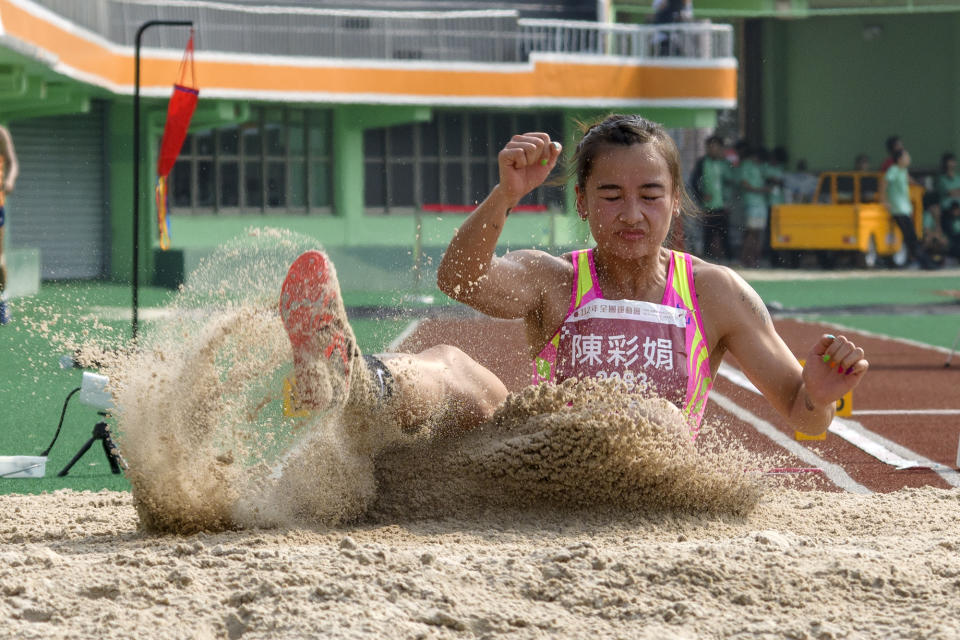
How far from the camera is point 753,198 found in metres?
24.0

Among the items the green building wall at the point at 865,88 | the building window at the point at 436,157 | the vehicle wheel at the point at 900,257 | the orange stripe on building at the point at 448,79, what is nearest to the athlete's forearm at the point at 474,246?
the orange stripe on building at the point at 448,79

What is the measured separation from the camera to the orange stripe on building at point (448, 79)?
2061 centimetres

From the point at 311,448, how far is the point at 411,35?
Answer: 2063cm

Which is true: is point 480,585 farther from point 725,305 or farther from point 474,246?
point 725,305

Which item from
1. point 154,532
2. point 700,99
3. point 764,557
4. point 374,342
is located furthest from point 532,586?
point 700,99

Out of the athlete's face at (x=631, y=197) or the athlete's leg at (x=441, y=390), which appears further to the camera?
the athlete's face at (x=631, y=197)

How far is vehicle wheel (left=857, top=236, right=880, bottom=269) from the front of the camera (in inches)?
918

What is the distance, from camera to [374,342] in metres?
4.88

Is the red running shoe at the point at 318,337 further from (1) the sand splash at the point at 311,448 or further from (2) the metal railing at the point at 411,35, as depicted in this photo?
(2) the metal railing at the point at 411,35

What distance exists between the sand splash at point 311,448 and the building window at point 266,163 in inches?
794

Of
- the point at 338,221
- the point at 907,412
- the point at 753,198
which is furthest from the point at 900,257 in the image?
the point at 907,412

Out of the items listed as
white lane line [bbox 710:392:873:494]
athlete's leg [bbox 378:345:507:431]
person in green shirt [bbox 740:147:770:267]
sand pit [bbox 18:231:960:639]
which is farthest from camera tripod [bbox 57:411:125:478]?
person in green shirt [bbox 740:147:770:267]

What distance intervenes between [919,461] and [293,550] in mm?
3493

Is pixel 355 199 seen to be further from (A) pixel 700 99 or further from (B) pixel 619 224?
(B) pixel 619 224
